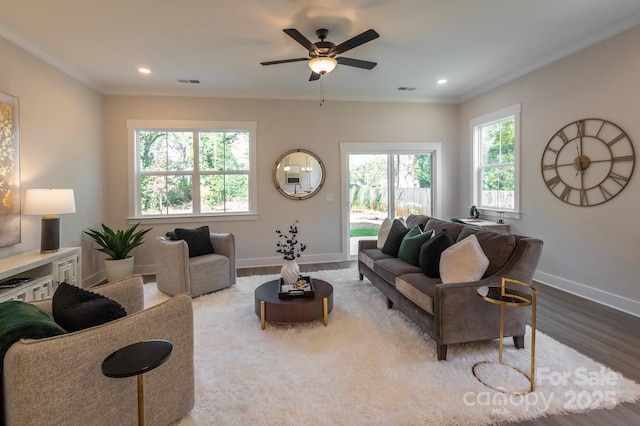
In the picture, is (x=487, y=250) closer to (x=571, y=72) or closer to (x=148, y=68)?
(x=571, y=72)

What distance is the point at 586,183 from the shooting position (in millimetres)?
3701

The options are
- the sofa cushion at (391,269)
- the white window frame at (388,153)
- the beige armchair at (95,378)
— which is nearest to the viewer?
the beige armchair at (95,378)

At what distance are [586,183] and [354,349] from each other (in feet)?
11.3

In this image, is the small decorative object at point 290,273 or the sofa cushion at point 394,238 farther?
the sofa cushion at point 394,238

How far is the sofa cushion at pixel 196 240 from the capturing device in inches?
165

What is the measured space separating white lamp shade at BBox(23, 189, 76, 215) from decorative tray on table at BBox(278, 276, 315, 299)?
100 inches

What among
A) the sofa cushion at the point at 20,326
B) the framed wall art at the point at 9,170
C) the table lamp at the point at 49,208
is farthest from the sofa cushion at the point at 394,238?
the framed wall art at the point at 9,170

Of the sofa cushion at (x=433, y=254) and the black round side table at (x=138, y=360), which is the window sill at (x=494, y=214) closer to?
the sofa cushion at (x=433, y=254)

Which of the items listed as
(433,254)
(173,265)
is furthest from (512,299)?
(173,265)

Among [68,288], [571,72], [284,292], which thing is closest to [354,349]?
[284,292]

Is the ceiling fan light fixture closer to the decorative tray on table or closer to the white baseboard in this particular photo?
the decorative tray on table

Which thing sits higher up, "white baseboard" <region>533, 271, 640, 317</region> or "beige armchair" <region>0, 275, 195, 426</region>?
"beige armchair" <region>0, 275, 195, 426</region>

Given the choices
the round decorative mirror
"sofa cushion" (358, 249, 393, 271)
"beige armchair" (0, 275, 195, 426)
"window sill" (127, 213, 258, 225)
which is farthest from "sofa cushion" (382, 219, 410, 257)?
"beige armchair" (0, 275, 195, 426)

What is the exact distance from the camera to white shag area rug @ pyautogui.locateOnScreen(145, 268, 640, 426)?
188 centimetres
